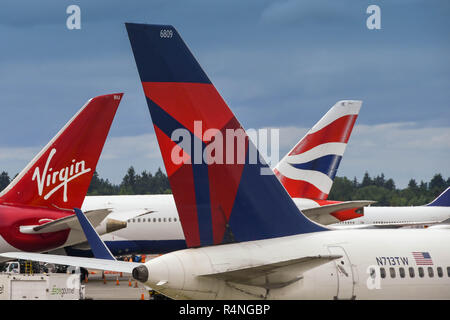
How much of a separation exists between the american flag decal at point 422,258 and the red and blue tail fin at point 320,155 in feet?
71.6

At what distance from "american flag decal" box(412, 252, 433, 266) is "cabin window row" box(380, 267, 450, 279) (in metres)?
0.11

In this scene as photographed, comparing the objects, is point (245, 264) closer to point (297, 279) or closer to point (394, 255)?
point (297, 279)

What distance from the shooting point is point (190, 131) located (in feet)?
38.9

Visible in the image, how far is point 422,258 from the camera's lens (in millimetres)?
13523

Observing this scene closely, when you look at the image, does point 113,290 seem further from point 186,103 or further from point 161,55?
point 161,55

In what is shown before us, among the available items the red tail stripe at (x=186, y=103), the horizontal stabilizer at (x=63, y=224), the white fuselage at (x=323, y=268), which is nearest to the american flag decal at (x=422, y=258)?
the white fuselage at (x=323, y=268)

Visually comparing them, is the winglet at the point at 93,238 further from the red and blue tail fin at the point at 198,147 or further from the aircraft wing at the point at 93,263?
the red and blue tail fin at the point at 198,147

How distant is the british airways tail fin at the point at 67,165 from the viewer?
25.0m

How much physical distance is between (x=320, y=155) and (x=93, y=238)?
73.7 feet

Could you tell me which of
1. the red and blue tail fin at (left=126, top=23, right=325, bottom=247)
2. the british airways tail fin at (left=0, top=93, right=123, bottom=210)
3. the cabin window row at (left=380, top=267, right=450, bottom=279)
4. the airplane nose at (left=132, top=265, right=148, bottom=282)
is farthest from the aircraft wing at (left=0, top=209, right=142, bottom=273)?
the british airways tail fin at (left=0, top=93, right=123, bottom=210)

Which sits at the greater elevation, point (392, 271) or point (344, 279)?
point (392, 271)

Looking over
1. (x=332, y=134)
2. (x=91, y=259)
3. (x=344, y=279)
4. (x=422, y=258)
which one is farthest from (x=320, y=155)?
(x=344, y=279)
